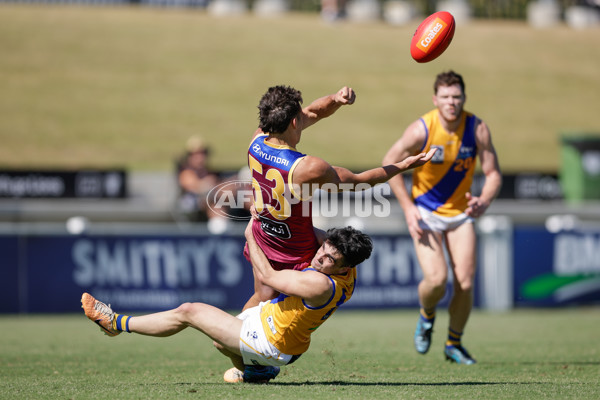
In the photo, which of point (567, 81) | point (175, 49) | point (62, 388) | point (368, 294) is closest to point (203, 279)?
point (368, 294)

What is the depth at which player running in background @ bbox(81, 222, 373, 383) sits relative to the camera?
596cm

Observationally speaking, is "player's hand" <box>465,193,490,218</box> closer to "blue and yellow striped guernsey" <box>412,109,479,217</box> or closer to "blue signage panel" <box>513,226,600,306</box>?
"blue and yellow striped guernsey" <box>412,109,479,217</box>

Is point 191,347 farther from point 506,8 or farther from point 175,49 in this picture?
point 506,8

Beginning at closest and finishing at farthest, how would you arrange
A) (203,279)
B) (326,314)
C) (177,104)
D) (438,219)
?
1. (326,314)
2. (438,219)
3. (203,279)
4. (177,104)

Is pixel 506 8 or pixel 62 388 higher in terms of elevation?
pixel 506 8

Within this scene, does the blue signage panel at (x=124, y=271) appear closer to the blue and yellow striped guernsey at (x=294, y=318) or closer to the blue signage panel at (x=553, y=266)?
the blue signage panel at (x=553, y=266)

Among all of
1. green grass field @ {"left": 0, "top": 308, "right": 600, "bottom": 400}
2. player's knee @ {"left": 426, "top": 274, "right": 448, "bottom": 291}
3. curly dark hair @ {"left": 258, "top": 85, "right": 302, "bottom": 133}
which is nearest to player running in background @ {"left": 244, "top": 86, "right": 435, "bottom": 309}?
curly dark hair @ {"left": 258, "top": 85, "right": 302, "bottom": 133}

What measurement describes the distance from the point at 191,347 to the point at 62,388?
3.46 meters

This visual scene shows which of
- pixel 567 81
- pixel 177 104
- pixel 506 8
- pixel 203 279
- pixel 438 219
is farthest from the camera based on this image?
pixel 506 8

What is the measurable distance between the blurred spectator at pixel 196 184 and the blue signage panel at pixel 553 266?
6.28 m

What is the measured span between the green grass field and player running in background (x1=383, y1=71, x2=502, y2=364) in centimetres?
53

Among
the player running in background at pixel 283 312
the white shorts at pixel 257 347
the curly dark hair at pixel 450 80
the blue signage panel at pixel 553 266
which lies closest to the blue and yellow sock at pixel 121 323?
the player running in background at pixel 283 312

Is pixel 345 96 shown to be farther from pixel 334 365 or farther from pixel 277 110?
pixel 334 365

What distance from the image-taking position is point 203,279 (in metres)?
13.7
